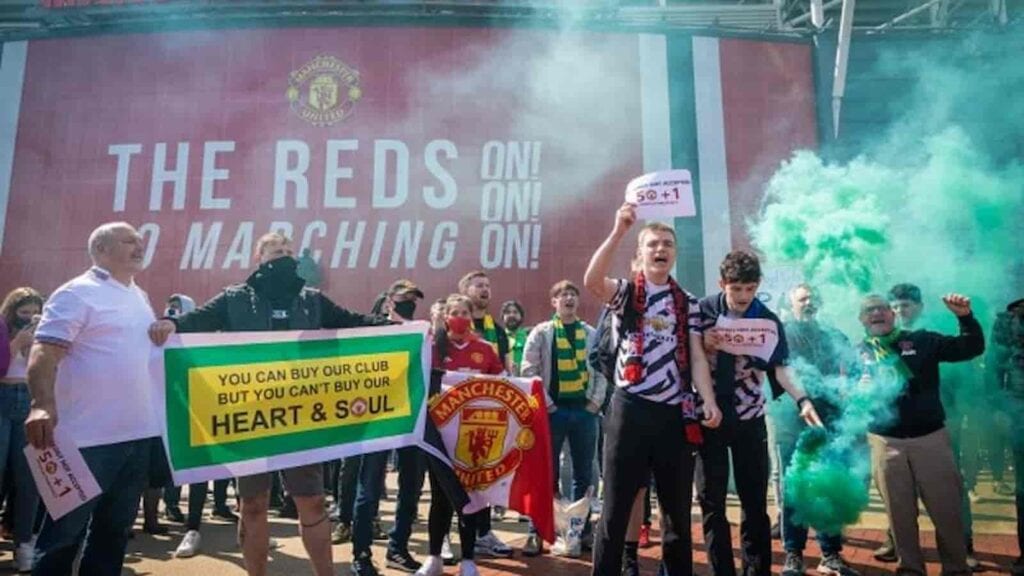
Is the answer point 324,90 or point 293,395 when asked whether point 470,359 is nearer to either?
point 293,395

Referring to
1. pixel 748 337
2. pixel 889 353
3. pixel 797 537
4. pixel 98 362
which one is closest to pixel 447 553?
pixel 797 537

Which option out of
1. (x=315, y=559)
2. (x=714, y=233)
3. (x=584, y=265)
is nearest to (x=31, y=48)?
(x=584, y=265)

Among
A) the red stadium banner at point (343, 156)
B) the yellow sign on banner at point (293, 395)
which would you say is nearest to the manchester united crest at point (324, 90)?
the red stadium banner at point (343, 156)

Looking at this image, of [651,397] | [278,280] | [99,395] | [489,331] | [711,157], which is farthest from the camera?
[711,157]

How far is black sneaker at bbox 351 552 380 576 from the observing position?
174 inches

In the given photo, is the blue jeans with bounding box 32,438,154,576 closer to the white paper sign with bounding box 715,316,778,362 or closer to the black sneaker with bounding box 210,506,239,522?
the white paper sign with bounding box 715,316,778,362

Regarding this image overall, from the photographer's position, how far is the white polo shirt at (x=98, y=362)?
313cm

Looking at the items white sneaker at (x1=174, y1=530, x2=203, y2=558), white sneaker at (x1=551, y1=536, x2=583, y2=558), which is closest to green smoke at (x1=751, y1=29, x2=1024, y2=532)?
white sneaker at (x1=551, y1=536, x2=583, y2=558)

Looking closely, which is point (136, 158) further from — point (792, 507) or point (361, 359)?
point (792, 507)

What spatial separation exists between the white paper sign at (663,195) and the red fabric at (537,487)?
1.93m

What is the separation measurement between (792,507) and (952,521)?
2.95 feet

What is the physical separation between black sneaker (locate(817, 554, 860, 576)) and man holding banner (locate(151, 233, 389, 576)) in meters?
3.13

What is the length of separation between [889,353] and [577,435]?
7.57 feet

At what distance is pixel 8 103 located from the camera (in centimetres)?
1436
